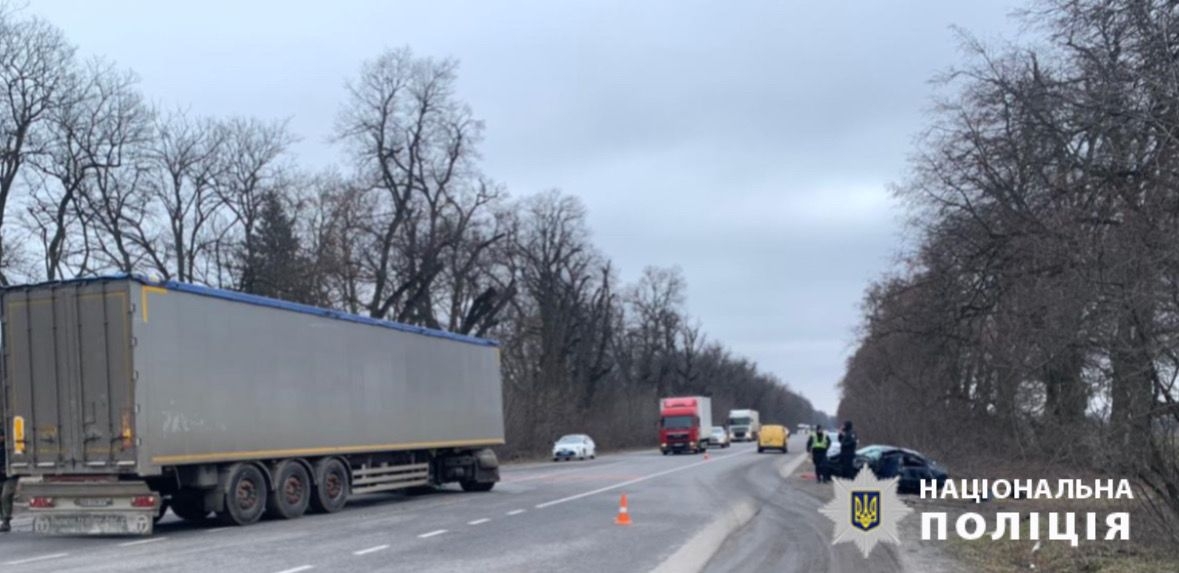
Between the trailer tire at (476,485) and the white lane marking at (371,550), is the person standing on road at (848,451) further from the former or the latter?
the white lane marking at (371,550)

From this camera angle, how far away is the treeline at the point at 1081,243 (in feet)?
47.9

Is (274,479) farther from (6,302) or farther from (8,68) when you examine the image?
(8,68)

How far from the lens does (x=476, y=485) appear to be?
29.7 meters

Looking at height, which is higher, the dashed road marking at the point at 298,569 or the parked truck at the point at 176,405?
the parked truck at the point at 176,405

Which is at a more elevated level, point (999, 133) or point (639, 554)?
point (999, 133)

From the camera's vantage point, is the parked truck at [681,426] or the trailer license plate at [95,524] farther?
the parked truck at [681,426]

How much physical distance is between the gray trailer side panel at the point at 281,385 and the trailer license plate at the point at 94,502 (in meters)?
0.95

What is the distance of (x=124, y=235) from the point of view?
45781 millimetres

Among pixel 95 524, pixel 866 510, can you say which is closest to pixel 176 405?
pixel 95 524

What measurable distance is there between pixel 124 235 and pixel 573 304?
134 feet

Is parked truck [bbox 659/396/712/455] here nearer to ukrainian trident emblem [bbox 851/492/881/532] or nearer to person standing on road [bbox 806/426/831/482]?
person standing on road [bbox 806/426/831/482]

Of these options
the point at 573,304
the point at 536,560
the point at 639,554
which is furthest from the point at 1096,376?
the point at 573,304

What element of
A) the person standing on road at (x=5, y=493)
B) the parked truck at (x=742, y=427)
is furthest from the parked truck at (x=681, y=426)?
the person standing on road at (x=5, y=493)

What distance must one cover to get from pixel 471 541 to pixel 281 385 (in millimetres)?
5994
